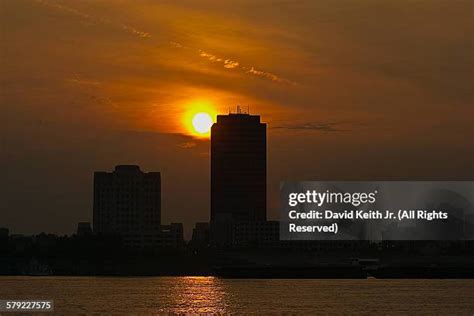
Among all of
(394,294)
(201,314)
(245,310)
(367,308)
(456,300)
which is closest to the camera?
(201,314)

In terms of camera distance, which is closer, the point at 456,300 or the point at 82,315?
the point at 82,315

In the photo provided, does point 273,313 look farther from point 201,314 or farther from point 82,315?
point 82,315

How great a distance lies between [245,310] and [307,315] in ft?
32.0

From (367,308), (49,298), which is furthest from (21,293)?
(367,308)

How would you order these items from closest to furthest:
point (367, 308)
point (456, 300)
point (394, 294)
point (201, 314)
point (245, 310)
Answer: point (201, 314)
point (245, 310)
point (367, 308)
point (456, 300)
point (394, 294)

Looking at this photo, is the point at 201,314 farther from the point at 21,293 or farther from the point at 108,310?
the point at 21,293

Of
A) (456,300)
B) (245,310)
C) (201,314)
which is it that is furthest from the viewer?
(456,300)

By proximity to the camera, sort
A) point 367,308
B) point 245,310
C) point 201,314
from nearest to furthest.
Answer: point 201,314 < point 245,310 < point 367,308

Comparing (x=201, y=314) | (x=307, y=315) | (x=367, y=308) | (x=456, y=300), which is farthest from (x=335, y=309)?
(x=456, y=300)

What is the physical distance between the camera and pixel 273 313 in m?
122

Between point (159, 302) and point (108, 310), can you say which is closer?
point (108, 310)

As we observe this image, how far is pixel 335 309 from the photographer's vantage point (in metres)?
132

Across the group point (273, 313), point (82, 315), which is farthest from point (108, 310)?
point (273, 313)

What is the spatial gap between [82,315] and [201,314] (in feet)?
42.2
